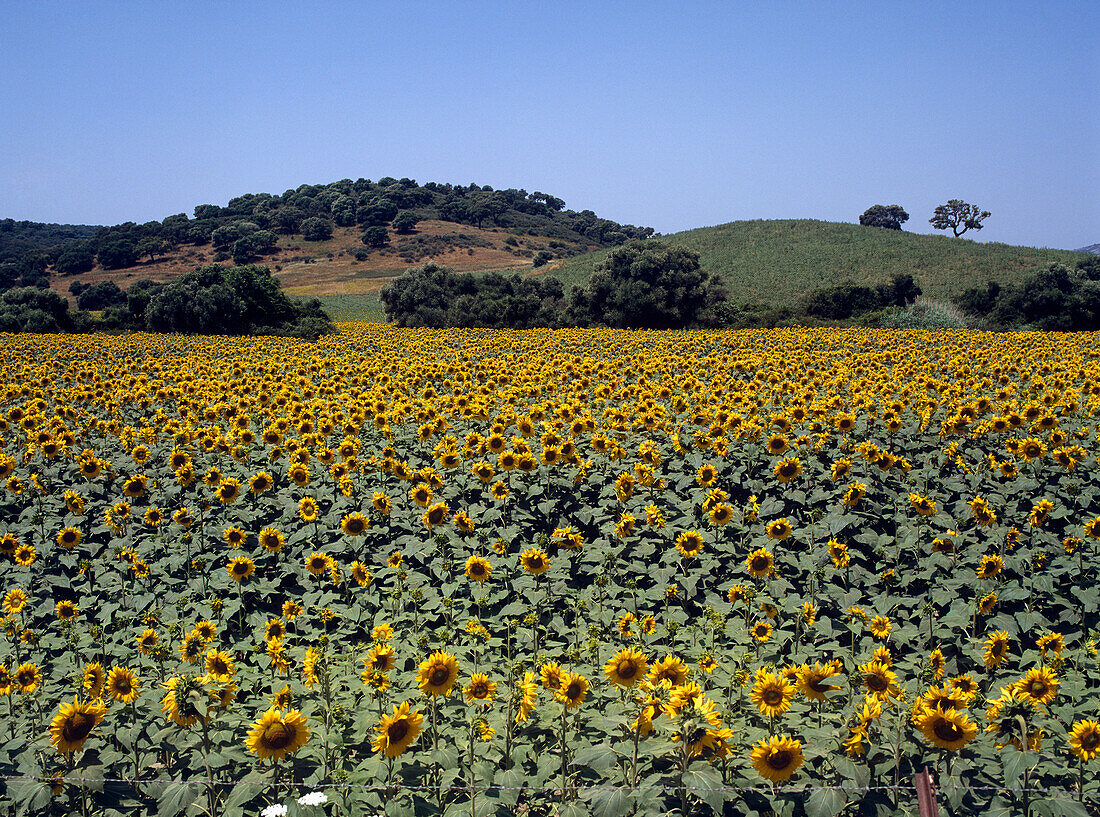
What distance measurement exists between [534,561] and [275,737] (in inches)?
92.9

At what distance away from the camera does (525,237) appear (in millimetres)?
126438

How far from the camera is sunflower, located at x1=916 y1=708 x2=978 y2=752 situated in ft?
10.9

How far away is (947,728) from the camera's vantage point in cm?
334

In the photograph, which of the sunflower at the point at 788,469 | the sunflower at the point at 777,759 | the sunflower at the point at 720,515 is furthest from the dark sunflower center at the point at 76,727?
the sunflower at the point at 788,469

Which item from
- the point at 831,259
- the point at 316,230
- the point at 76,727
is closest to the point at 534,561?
the point at 76,727

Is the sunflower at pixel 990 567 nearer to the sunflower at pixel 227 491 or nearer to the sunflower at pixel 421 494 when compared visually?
the sunflower at pixel 421 494

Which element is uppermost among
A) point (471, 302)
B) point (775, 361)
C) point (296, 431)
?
point (471, 302)

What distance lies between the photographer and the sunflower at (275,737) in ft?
11.3

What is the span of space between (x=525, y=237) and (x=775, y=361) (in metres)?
118

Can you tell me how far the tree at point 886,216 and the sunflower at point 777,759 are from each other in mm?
134929

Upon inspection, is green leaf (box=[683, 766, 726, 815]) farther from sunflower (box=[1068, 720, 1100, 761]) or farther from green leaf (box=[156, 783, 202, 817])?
green leaf (box=[156, 783, 202, 817])

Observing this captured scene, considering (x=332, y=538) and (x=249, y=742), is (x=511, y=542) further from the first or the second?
(x=249, y=742)

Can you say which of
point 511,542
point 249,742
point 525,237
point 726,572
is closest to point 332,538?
point 511,542

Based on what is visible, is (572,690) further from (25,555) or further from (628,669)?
(25,555)
